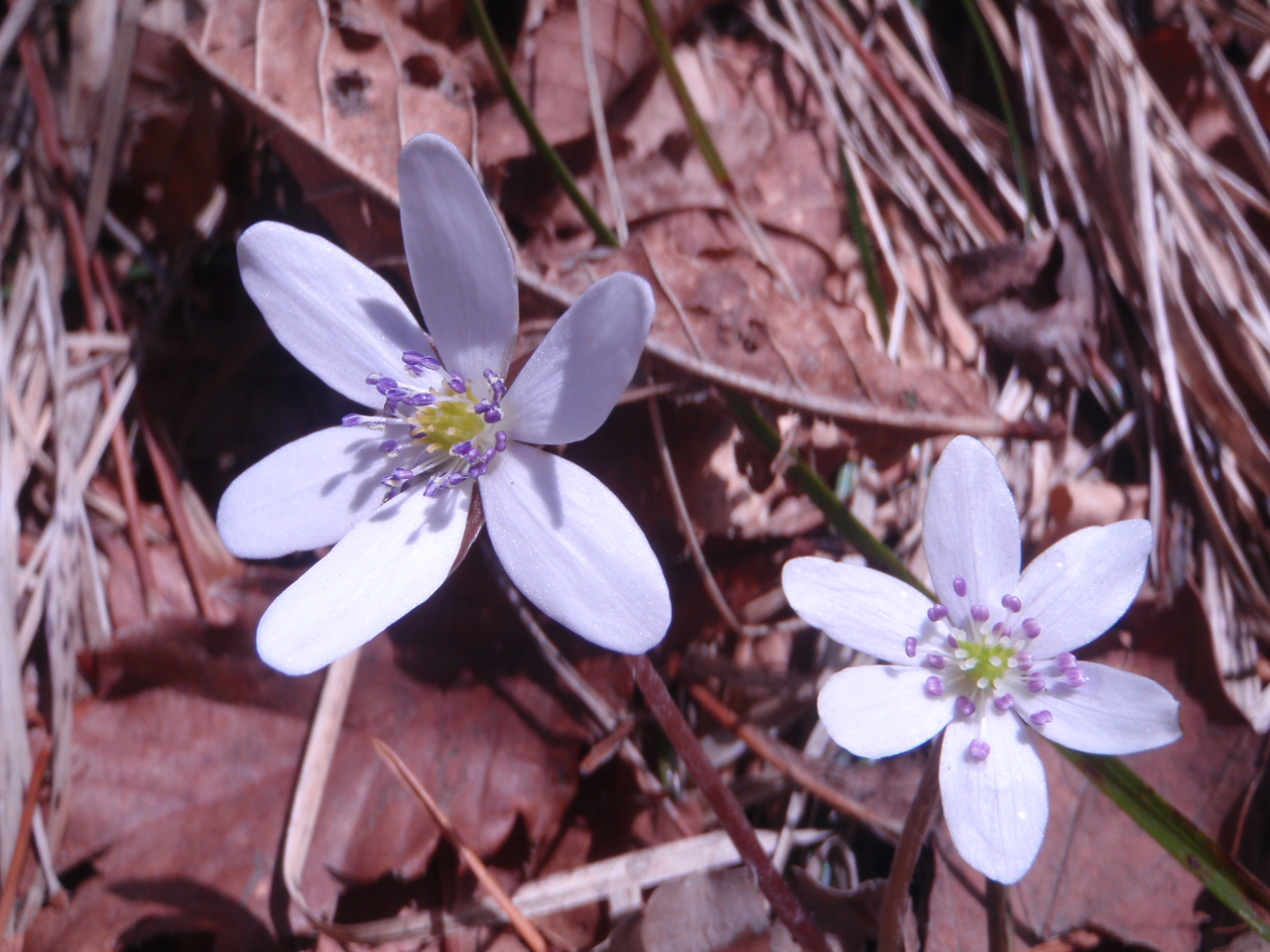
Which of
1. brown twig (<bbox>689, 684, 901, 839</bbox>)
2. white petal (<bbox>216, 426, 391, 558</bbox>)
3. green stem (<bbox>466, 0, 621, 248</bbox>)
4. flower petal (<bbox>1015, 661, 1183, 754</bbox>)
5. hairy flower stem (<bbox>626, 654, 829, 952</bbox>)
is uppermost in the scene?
green stem (<bbox>466, 0, 621, 248</bbox>)

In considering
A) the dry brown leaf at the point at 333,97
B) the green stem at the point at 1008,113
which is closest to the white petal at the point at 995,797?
the green stem at the point at 1008,113

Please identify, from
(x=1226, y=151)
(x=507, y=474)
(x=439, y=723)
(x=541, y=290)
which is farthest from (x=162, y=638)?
(x=1226, y=151)

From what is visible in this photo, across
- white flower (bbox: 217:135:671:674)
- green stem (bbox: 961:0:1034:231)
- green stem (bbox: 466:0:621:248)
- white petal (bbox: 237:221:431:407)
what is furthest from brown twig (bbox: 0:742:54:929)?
green stem (bbox: 961:0:1034:231)

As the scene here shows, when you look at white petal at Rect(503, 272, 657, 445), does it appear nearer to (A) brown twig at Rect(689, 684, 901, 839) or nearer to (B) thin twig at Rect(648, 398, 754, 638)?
(B) thin twig at Rect(648, 398, 754, 638)

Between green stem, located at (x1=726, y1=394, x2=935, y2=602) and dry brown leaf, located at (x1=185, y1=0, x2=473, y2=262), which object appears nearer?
green stem, located at (x1=726, y1=394, x2=935, y2=602)

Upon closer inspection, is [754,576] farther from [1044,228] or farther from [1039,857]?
[1044,228]

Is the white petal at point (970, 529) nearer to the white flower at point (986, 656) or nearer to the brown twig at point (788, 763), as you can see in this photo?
the white flower at point (986, 656)
